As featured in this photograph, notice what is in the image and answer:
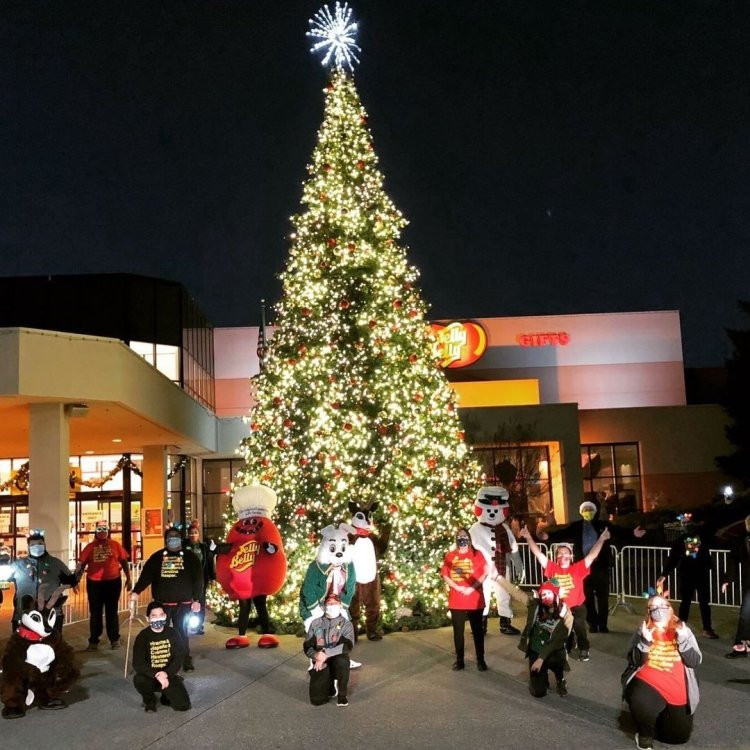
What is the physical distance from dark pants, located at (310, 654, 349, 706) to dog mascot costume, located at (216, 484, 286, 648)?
3.25 m

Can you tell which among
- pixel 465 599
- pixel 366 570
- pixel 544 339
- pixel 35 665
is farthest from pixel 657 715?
pixel 544 339

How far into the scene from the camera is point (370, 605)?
38.5 feet

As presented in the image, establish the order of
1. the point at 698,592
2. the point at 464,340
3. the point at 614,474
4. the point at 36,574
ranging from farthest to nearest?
1. the point at 614,474
2. the point at 464,340
3. the point at 698,592
4. the point at 36,574

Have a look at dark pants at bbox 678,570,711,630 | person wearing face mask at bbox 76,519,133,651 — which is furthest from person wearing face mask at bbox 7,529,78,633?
dark pants at bbox 678,570,711,630

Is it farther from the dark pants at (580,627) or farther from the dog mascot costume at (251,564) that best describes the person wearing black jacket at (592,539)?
the dog mascot costume at (251,564)

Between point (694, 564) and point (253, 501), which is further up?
point (253, 501)

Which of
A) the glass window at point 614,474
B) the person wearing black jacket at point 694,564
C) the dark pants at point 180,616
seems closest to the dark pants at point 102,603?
the dark pants at point 180,616

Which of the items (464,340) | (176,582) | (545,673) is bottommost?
(545,673)

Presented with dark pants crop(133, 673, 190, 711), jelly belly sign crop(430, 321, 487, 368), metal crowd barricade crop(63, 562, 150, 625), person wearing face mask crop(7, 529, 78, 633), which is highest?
jelly belly sign crop(430, 321, 487, 368)

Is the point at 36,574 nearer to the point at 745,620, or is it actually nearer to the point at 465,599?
the point at 465,599

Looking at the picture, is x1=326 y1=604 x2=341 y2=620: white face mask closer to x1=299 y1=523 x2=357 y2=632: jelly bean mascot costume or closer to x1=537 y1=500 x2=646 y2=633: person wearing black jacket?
x1=299 y1=523 x2=357 y2=632: jelly bean mascot costume

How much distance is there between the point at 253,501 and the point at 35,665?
400 cm

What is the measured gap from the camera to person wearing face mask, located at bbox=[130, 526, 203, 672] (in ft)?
32.2

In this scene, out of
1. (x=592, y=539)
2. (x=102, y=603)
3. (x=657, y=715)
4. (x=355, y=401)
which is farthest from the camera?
(x=355, y=401)
